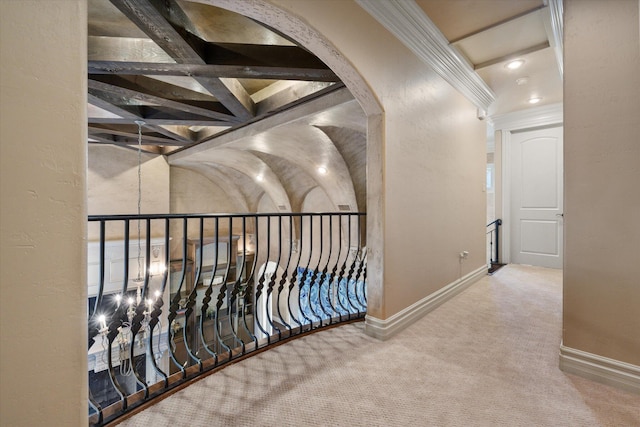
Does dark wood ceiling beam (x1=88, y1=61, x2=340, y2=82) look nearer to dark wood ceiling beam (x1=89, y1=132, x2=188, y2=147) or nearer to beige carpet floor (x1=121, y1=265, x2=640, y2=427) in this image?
beige carpet floor (x1=121, y1=265, x2=640, y2=427)

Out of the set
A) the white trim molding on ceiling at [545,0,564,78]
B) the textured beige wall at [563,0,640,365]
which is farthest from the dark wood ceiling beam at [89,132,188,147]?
the textured beige wall at [563,0,640,365]

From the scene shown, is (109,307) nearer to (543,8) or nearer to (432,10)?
(432,10)

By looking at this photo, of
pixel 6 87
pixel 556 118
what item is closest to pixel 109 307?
pixel 6 87

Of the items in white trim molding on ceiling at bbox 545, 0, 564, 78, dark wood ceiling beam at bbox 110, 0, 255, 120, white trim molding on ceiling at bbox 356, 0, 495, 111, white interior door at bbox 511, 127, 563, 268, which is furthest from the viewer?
white interior door at bbox 511, 127, 563, 268

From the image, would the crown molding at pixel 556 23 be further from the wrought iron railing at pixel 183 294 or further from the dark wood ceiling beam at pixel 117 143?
the dark wood ceiling beam at pixel 117 143

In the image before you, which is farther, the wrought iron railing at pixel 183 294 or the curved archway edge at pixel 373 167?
the curved archway edge at pixel 373 167

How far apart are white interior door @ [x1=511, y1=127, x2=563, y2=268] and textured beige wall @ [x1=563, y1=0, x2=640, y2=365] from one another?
136 inches

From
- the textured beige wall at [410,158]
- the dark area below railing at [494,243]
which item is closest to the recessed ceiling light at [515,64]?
the textured beige wall at [410,158]

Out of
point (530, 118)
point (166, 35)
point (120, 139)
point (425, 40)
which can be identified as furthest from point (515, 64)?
point (120, 139)

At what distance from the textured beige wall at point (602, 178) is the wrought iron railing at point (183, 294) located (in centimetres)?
151

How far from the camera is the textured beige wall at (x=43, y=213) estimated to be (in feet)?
2.46

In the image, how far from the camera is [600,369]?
163 cm

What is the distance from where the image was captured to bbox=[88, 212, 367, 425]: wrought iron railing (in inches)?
57.7

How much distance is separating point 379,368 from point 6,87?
→ 6.75 ft
